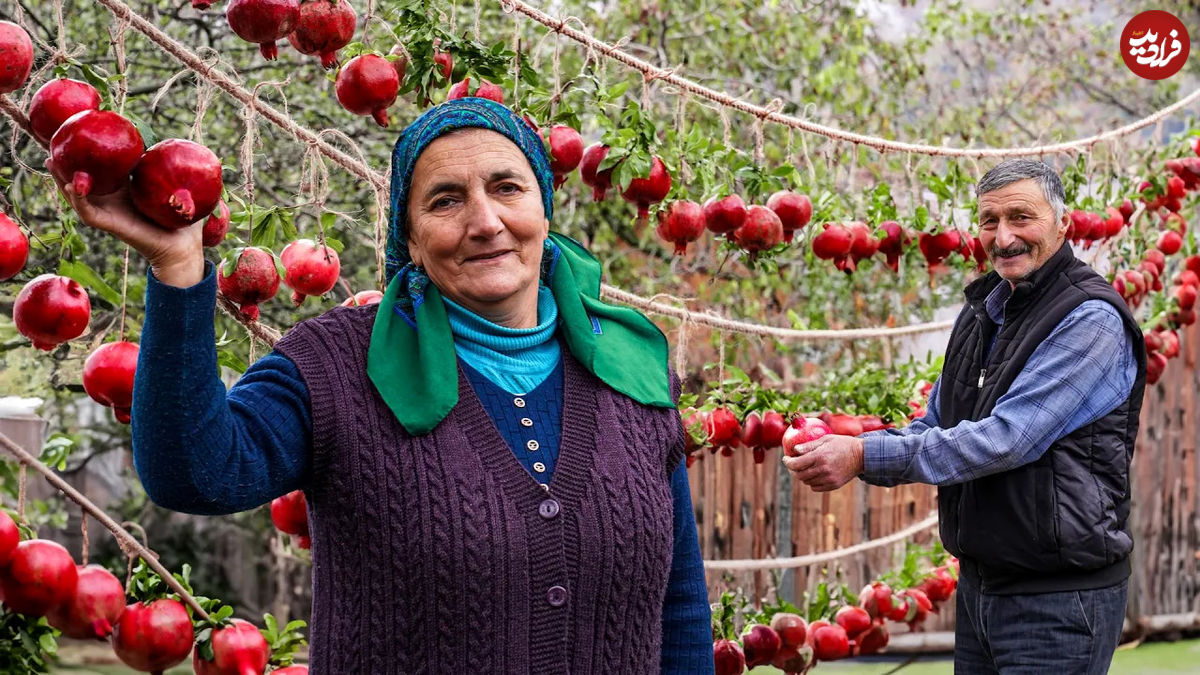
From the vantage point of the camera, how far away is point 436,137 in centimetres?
140

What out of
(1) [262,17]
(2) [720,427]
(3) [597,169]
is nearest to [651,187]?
(3) [597,169]

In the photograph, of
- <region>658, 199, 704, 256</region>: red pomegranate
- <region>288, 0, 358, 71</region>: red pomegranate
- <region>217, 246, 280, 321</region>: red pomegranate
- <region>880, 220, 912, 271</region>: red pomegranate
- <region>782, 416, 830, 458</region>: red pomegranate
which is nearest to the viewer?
<region>217, 246, 280, 321</region>: red pomegranate

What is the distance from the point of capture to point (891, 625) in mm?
5148

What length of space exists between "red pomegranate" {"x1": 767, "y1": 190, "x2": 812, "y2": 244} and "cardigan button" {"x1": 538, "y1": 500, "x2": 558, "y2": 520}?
1584mm

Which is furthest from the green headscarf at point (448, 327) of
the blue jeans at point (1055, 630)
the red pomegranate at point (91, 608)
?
the blue jeans at point (1055, 630)

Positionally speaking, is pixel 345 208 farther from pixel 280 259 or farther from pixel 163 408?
pixel 163 408

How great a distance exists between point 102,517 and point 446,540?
1.80ft

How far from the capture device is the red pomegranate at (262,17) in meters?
1.67

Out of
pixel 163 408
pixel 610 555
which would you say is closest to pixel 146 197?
pixel 163 408

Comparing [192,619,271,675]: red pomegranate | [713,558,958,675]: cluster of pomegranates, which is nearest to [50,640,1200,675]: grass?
[713,558,958,675]: cluster of pomegranates

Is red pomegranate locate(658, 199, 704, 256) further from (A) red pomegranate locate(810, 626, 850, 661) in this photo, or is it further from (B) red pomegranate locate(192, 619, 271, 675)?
(B) red pomegranate locate(192, 619, 271, 675)

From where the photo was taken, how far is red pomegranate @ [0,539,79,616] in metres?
1.57

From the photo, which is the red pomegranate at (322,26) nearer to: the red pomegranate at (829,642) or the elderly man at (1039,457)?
the elderly man at (1039,457)

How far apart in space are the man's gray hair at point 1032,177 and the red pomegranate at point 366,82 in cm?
114
